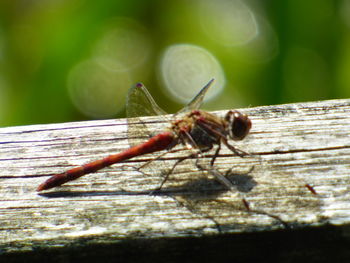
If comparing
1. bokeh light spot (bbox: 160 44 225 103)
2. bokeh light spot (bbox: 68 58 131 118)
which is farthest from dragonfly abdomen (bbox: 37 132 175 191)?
bokeh light spot (bbox: 68 58 131 118)

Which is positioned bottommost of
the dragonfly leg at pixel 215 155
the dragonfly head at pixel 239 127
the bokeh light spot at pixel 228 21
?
the dragonfly leg at pixel 215 155

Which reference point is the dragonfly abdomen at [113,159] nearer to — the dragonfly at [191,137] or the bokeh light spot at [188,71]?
the dragonfly at [191,137]

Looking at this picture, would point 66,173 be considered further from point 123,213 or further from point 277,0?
point 277,0

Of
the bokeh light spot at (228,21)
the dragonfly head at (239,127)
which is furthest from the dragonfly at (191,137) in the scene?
the bokeh light spot at (228,21)

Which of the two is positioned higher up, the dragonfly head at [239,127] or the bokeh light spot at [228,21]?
the bokeh light spot at [228,21]

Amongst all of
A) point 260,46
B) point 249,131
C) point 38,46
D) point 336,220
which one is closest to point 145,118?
point 249,131

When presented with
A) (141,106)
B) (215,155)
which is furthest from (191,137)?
(141,106)

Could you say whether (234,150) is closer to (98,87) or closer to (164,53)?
(164,53)
